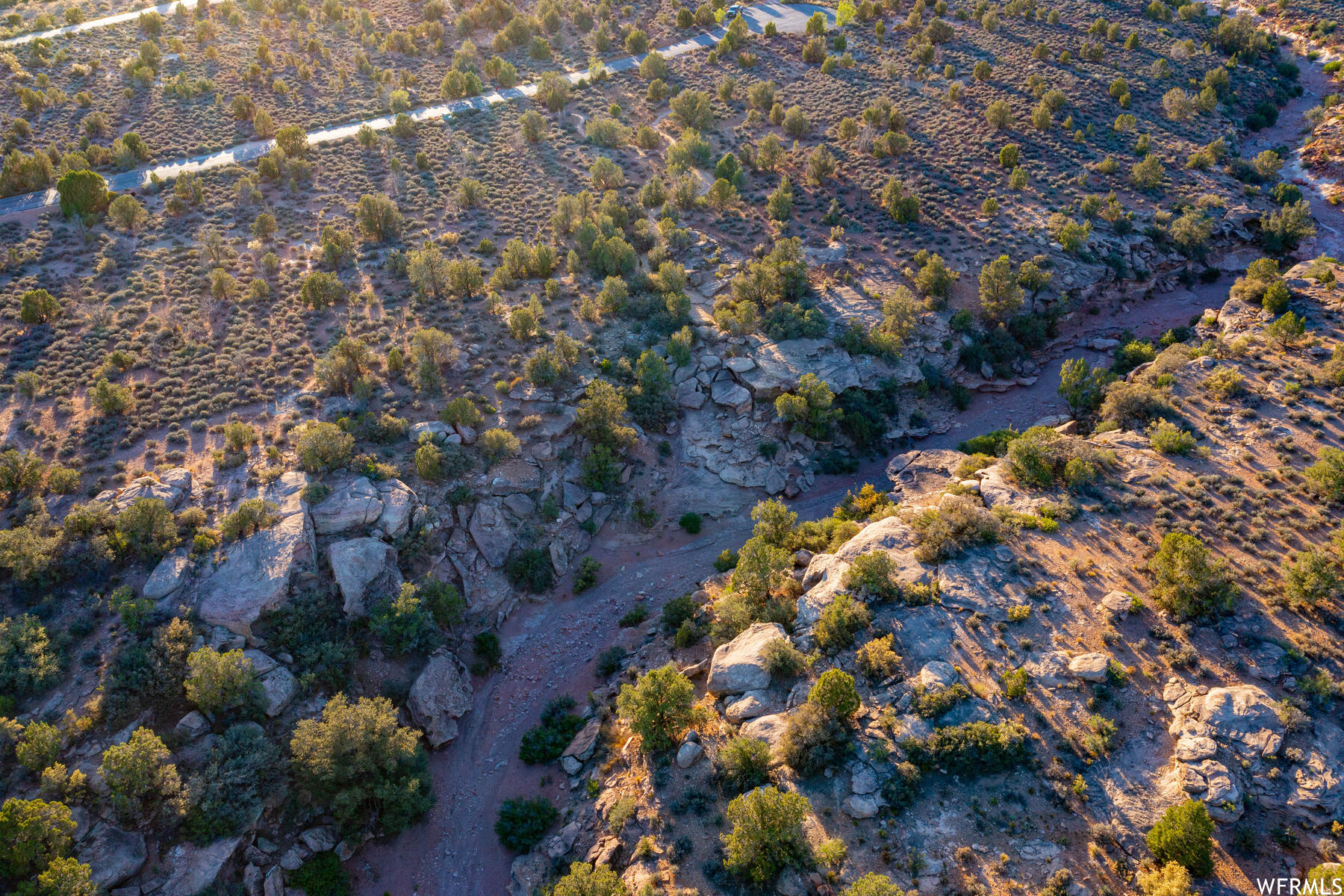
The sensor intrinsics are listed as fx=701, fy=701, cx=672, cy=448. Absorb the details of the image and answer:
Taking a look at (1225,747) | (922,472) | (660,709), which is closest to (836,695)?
(660,709)

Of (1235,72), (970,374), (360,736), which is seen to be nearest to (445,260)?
(360,736)

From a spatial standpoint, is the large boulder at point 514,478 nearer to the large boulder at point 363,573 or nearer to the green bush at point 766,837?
the large boulder at point 363,573

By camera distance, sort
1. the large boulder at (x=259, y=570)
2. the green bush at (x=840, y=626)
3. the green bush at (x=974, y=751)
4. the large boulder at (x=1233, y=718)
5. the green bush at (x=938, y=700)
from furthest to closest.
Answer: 1. the large boulder at (x=259, y=570)
2. the green bush at (x=840, y=626)
3. the green bush at (x=938, y=700)
4. the green bush at (x=974, y=751)
5. the large boulder at (x=1233, y=718)

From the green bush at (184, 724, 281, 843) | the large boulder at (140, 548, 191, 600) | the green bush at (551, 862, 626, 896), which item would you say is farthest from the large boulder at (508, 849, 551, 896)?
the large boulder at (140, 548, 191, 600)

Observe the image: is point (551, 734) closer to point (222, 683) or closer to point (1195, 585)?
point (222, 683)

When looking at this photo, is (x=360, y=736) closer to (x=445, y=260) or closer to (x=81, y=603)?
(x=81, y=603)

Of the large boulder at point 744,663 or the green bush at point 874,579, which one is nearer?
the large boulder at point 744,663

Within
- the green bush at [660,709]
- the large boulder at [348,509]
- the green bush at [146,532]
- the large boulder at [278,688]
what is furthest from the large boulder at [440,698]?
the green bush at [146,532]

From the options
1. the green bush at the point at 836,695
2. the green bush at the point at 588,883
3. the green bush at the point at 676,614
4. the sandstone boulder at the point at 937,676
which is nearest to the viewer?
the green bush at the point at 588,883
